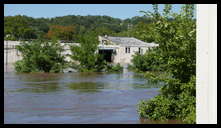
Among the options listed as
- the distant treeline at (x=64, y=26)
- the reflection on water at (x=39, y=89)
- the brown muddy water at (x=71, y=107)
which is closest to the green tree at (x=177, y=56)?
the brown muddy water at (x=71, y=107)

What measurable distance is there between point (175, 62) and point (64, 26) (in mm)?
67059

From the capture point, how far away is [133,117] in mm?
8852

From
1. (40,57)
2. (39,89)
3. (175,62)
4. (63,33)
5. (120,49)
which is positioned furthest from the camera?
(63,33)

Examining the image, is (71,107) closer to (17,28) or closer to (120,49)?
(120,49)

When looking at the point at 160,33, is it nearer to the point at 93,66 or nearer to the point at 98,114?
the point at 98,114

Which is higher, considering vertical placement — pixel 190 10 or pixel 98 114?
pixel 190 10

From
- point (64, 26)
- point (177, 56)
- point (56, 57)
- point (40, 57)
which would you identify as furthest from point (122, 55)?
point (177, 56)

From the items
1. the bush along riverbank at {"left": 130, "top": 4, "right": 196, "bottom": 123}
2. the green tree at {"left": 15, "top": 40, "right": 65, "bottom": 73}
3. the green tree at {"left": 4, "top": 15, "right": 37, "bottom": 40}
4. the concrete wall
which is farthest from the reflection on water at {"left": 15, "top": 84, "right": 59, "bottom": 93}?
the green tree at {"left": 4, "top": 15, "right": 37, "bottom": 40}

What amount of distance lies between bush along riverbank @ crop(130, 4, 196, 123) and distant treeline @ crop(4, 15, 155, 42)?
3998 centimetres

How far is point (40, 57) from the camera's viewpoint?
87.6 feet

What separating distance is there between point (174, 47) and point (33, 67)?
2151cm

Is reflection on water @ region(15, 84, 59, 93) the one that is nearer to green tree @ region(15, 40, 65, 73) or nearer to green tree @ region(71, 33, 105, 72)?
green tree @ region(15, 40, 65, 73)

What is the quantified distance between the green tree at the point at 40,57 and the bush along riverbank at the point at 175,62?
20.1m
